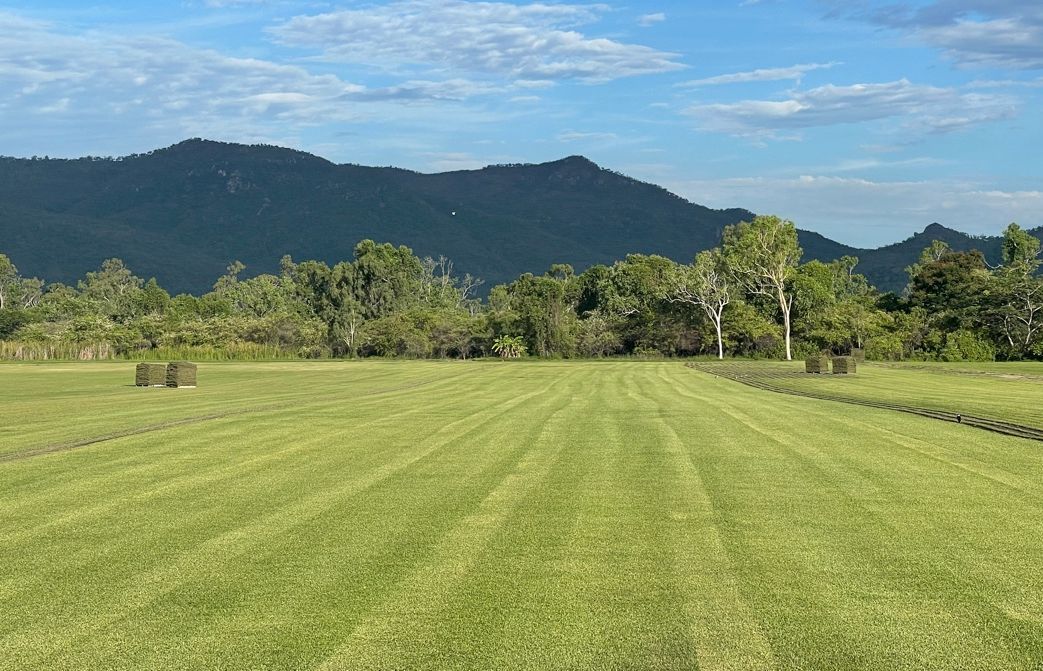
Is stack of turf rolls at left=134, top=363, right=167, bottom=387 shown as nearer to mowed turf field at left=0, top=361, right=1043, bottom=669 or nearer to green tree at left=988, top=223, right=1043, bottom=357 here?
mowed turf field at left=0, top=361, right=1043, bottom=669

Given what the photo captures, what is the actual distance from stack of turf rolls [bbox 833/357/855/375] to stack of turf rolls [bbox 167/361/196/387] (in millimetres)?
27317

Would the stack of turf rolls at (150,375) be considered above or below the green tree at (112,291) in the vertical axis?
below

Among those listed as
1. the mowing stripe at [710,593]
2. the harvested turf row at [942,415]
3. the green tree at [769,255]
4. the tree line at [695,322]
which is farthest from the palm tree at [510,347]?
the mowing stripe at [710,593]

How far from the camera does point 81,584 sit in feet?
24.0

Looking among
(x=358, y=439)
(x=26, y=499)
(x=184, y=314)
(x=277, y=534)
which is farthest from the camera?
(x=184, y=314)

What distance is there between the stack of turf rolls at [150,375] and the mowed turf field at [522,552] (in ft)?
71.9

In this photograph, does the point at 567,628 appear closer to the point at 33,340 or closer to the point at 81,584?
the point at 81,584

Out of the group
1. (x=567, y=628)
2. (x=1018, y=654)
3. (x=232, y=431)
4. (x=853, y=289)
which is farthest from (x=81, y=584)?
(x=853, y=289)

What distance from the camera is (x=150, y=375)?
38500mm

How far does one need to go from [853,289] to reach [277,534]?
137 metres

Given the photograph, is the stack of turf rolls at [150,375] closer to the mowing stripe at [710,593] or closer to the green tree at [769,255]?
the mowing stripe at [710,593]

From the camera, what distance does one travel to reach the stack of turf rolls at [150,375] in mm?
38312

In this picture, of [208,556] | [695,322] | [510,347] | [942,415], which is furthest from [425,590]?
[695,322]

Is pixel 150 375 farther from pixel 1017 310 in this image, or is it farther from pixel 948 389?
pixel 1017 310
